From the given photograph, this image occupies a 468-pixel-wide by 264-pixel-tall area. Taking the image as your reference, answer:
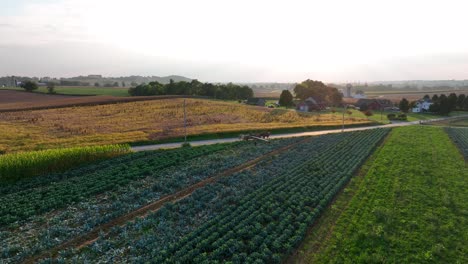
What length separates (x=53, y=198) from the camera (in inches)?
868

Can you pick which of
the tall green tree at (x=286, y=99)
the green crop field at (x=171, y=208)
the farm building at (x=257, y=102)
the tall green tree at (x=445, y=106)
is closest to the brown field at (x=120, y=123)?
the green crop field at (x=171, y=208)

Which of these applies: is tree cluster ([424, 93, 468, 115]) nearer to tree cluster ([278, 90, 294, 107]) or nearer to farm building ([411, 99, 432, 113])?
farm building ([411, 99, 432, 113])

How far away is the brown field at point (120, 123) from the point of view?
1667 inches

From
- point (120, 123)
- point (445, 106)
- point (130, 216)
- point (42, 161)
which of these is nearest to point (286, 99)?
point (445, 106)

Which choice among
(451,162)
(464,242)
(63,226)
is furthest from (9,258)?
(451,162)

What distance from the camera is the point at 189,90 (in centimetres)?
11781

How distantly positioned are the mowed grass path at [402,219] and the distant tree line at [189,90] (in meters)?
88.7

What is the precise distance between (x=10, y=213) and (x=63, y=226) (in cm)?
428

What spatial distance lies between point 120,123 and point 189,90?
→ 61738 millimetres

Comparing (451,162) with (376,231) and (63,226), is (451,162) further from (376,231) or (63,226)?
(63,226)

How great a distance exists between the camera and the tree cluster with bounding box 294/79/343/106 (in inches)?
4636

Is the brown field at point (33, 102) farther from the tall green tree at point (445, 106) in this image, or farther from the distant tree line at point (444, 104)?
the tall green tree at point (445, 106)

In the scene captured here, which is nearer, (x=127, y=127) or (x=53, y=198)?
(x=53, y=198)

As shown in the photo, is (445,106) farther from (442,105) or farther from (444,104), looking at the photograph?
(442,105)
